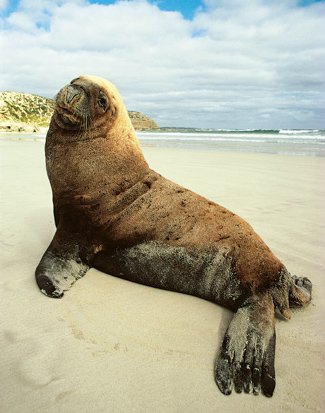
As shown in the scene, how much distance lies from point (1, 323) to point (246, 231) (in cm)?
190

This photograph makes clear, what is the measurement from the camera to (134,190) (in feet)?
11.2

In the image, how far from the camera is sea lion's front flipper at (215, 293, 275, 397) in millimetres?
2193

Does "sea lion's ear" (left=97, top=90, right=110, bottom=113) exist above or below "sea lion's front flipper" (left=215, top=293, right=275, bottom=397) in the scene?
above

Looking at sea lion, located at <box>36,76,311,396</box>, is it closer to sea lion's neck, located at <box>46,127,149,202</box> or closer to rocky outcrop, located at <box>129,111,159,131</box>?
sea lion's neck, located at <box>46,127,149,202</box>

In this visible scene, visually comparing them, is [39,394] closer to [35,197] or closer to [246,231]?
[246,231]

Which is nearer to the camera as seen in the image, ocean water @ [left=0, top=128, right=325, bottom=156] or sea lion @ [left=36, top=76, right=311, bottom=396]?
sea lion @ [left=36, top=76, right=311, bottom=396]

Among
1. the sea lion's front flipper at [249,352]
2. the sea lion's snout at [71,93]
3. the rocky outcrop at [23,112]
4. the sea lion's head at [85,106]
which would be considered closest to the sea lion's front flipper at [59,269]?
the sea lion's head at [85,106]

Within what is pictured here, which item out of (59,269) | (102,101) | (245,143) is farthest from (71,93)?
(245,143)

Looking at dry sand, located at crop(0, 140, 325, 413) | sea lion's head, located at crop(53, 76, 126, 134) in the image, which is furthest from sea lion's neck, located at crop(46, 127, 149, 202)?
dry sand, located at crop(0, 140, 325, 413)

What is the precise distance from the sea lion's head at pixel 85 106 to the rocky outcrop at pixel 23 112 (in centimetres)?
3021

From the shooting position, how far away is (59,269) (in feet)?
10.2

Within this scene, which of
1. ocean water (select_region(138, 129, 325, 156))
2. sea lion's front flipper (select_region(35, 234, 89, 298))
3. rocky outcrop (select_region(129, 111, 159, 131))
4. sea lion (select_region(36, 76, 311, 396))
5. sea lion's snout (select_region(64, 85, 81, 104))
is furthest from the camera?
rocky outcrop (select_region(129, 111, 159, 131))

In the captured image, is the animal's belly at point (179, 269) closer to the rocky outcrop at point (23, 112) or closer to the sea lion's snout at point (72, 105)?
the sea lion's snout at point (72, 105)

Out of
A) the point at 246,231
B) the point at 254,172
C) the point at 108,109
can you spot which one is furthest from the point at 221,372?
the point at 254,172
